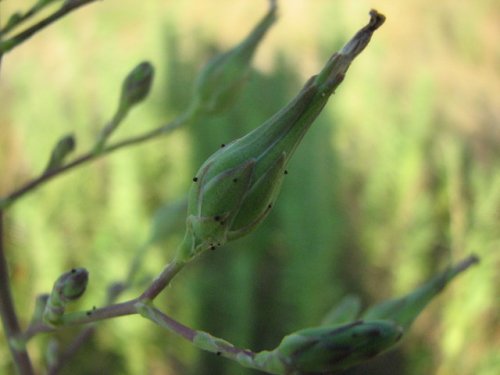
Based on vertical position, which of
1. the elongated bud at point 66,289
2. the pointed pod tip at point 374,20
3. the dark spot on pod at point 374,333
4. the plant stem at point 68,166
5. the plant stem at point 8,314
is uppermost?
the plant stem at point 68,166

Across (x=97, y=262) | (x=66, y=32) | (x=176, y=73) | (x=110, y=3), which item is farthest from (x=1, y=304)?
(x=110, y=3)

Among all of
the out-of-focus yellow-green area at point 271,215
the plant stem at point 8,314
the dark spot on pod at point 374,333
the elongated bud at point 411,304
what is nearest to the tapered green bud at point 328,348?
the dark spot on pod at point 374,333

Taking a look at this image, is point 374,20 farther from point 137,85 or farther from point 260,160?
point 137,85

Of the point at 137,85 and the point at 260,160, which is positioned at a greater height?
the point at 137,85

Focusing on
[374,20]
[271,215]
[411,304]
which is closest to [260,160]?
[374,20]

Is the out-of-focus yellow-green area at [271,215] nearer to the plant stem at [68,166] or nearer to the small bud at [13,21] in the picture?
the plant stem at [68,166]

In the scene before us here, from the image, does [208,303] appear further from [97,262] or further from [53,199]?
[53,199]
